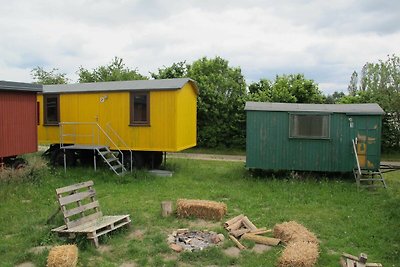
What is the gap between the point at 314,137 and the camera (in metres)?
13.1

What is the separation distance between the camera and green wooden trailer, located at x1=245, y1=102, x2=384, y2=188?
12.8m

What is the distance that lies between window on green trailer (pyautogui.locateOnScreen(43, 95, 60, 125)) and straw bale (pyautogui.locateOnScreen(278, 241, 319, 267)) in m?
12.3

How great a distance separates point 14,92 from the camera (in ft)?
40.5

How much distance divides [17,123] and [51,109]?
3406 millimetres

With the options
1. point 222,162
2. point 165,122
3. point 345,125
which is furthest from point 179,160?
point 345,125

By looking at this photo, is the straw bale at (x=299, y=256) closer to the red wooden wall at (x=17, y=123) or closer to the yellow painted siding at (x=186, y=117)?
the yellow painted siding at (x=186, y=117)

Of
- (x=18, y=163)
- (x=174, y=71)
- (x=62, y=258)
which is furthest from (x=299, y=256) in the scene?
(x=174, y=71)

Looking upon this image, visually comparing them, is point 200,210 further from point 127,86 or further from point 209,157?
point 209,157

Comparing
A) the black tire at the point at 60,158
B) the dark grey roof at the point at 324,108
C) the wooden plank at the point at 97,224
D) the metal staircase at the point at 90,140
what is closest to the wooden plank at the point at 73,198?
the wooden plank at the point at 97,224

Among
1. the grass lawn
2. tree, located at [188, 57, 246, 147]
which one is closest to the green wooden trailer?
the grass lawn

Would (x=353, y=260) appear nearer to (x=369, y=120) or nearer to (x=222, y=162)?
(x=369, y=120)

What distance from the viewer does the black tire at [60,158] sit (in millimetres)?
15273

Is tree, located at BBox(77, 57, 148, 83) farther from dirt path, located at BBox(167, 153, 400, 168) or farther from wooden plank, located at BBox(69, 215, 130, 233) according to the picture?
wooden plank, located at BBox(69, 215, 130, 233)

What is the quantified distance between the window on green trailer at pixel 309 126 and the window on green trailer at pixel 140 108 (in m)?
5.17
